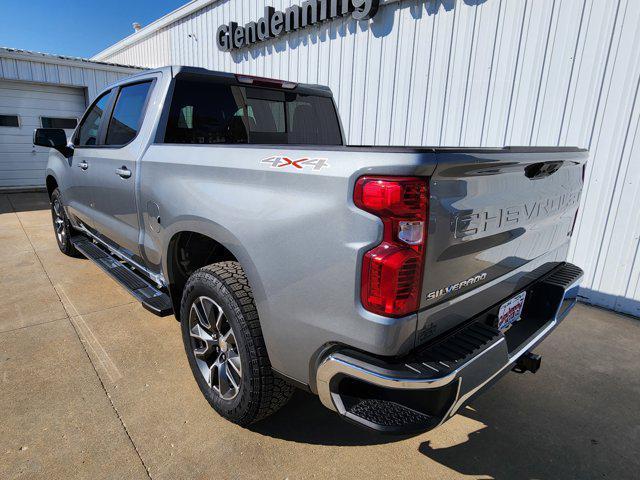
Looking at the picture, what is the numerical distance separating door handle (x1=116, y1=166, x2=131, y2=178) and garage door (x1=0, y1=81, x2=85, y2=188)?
1037 centimetres

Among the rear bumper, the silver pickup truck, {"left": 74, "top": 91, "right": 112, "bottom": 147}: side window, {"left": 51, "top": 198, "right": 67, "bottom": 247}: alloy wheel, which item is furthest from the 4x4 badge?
{"left": 51, "top": 198, "right": 67, "bottom": 247}: alloy wheel

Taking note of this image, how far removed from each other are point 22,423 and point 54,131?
121 inches

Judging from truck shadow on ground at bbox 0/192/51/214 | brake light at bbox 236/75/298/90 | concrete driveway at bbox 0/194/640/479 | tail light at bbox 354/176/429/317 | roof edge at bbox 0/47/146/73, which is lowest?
truck shadow on ground at bbox 0/192/51/214

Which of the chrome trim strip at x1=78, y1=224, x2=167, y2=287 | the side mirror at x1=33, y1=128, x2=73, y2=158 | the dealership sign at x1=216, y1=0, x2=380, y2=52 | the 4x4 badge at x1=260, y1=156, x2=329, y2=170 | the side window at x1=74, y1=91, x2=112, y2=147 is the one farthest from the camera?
the dealership sign at x1=216, y1=0, x2=380, y2=52

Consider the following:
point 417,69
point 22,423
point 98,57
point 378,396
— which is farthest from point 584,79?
point 98,57

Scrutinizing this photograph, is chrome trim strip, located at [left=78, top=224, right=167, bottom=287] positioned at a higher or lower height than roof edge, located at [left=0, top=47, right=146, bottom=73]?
lower

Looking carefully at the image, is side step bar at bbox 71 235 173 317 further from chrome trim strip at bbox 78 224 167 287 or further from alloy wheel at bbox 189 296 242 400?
→ alloy wheel at bbox 189 296 242 400

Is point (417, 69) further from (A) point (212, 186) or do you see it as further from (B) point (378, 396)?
(B) point (378, 396)

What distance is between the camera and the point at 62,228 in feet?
17.2

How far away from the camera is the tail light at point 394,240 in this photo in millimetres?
1399

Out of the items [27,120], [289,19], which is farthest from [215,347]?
[27,120]

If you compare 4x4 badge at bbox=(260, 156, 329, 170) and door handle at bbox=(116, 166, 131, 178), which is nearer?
4x4 badge at bbox=(260, 156, 329, 170)

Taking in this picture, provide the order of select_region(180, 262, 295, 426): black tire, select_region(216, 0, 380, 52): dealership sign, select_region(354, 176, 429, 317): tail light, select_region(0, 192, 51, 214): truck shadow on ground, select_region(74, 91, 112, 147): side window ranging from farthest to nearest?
select_region(0, 192, 51, 214): truck shadow on ground, select_region(216, 0, 380, 52): dealership sign, select_region(74, 91, 112, 147): side window, select_region(180, 262, 295, 426): black tire, select_region(354, 176, 429, 317): tail light

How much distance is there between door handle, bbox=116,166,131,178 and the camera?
2886 mm
